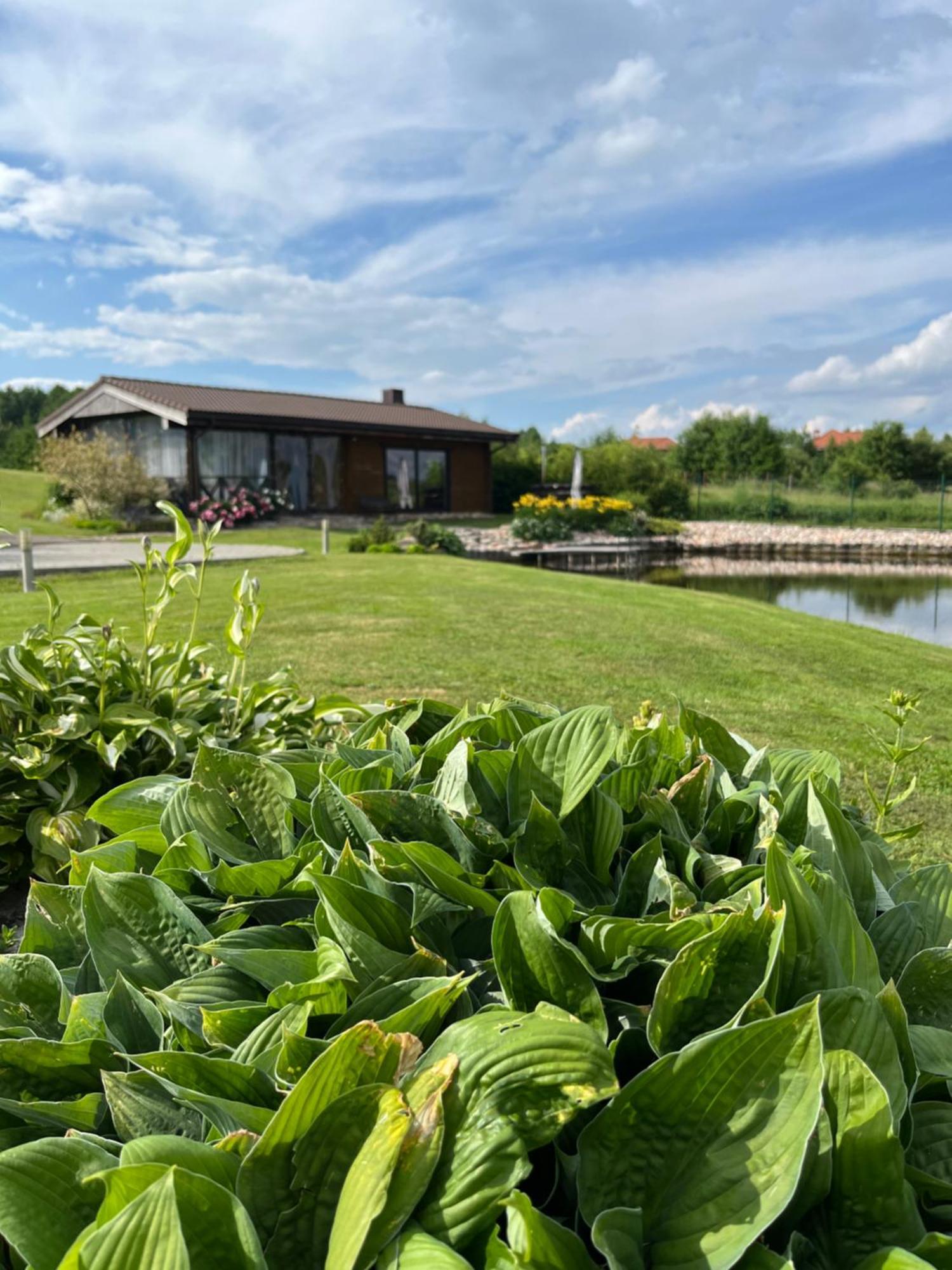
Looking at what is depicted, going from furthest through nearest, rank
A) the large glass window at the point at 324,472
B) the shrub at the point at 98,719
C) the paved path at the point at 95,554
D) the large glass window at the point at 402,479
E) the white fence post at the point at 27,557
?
the large glass window at the point at 402,479
the large glass window at the point at 324,472
the paved path at the point at 95,554
the white fence post at the point at 27,557
the shrub at the point at 98,719

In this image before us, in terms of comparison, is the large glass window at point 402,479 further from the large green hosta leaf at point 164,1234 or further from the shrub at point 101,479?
the large green hosta leaf at point 164,1234

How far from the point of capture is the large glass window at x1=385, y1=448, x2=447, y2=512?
95.8 feet

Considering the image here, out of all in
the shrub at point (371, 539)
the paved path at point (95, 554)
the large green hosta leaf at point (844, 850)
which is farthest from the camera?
the shrub at point (371, 539)

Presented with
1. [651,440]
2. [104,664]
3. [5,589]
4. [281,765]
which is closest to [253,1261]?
[281,765]

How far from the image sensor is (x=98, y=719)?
259 cm

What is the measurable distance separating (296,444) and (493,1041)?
90.9 feet

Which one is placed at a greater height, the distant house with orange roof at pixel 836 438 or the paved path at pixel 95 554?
the distant house with orange roof at pixel 836 438

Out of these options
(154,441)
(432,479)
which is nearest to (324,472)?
(432,479)

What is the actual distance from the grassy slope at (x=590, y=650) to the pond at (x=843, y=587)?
107 inches

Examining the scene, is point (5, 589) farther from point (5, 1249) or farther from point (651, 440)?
point (651, 440)

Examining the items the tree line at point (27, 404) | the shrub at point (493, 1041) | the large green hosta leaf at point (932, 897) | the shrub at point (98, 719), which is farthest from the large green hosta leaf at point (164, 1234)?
the tree line at point (27, 404)

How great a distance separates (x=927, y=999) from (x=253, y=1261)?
749mm

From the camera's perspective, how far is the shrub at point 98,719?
2.44 meters

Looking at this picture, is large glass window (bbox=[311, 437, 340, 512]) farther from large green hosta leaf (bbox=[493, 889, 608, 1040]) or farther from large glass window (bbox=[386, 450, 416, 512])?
large green hosta leaf (bbox=[493, 889, 608, 1040])
